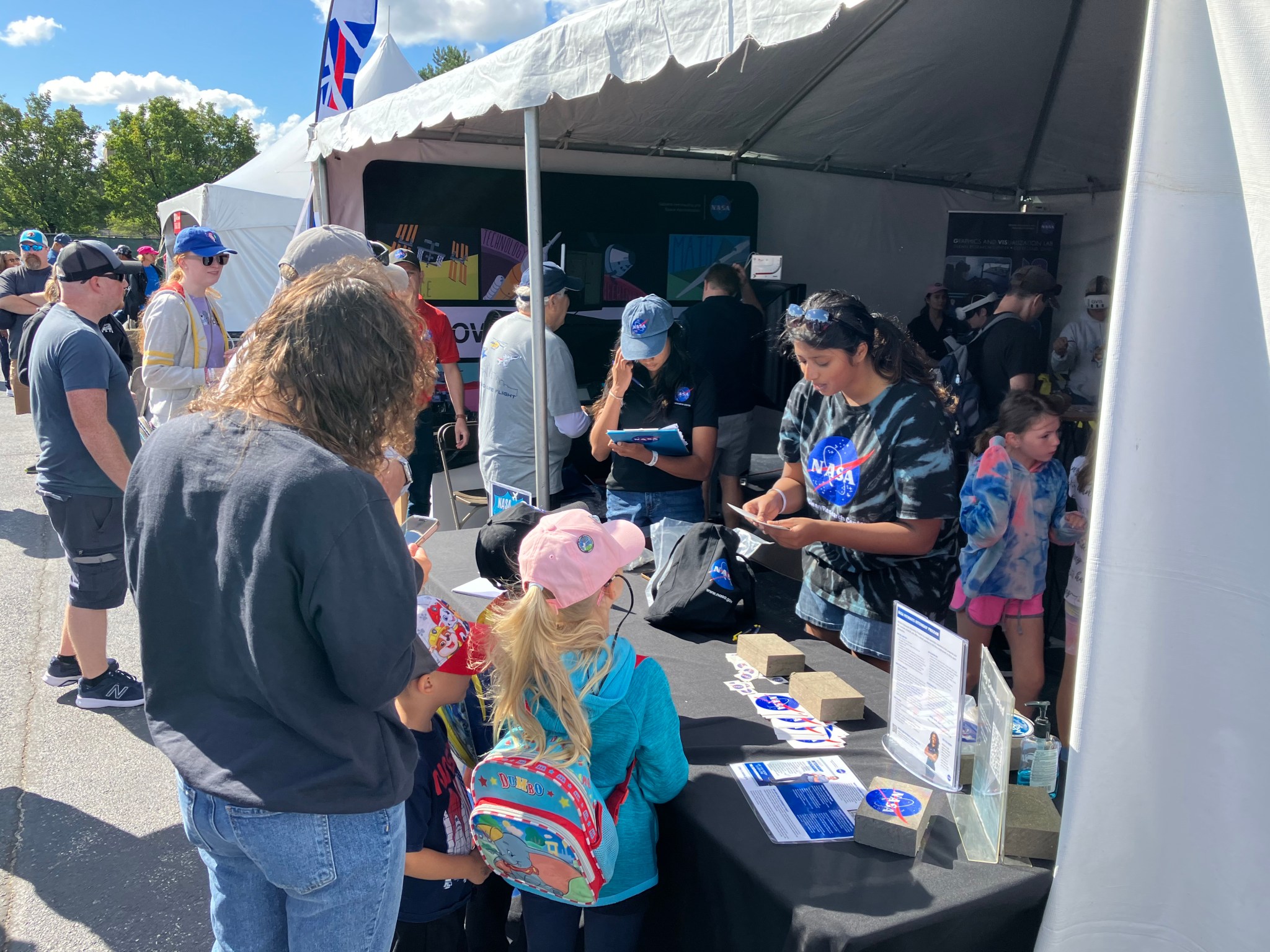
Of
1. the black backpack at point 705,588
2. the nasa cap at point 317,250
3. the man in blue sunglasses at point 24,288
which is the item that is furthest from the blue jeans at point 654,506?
the man in blue sunglasses at point 24,288

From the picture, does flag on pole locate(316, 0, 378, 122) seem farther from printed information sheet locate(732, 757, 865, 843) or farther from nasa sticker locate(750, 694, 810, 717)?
printed information sheet locate(732, 757, 865, 843)

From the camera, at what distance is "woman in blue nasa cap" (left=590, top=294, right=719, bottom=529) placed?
2955 mm

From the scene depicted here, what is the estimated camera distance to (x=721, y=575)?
226 centimetres

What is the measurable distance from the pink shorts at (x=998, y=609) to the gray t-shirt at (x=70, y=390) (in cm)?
302

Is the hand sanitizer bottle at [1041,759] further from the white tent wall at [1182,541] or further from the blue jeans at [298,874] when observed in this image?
the blue jeans at [298,874]

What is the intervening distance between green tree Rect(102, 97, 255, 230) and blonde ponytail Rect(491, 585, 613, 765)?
4186 centimetres

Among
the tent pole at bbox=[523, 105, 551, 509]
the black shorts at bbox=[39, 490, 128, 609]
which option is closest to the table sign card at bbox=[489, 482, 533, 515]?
the tent pole at bbox=[523, 105, 551, 509]

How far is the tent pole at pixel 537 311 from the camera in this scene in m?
3.08

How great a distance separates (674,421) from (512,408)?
0.92 m

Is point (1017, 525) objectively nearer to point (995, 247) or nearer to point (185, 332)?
point (185, 332)

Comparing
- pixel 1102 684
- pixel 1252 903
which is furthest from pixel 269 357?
pixel 1252 903

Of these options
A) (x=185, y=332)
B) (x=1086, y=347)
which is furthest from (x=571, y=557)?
(x=1086, y=347)

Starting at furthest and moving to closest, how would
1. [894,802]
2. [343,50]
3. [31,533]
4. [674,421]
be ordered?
[343,50] → [31,533] → [674,421] → [894,802]

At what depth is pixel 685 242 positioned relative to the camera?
6184 millimetres
